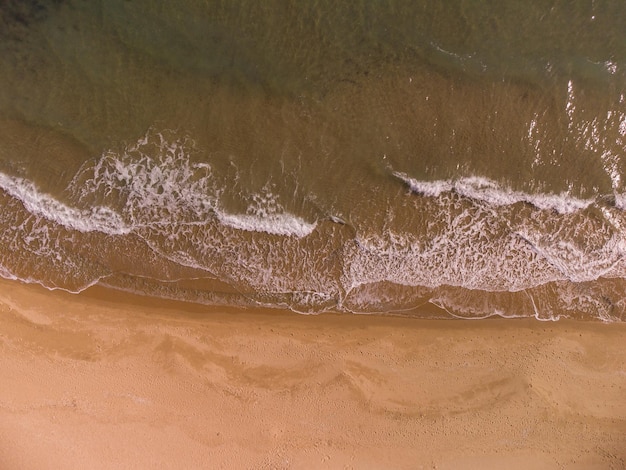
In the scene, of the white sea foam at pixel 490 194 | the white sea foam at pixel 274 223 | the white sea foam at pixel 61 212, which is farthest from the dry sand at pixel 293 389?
the white sea foam at pixel 490 194

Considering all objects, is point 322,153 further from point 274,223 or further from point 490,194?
point 490,194

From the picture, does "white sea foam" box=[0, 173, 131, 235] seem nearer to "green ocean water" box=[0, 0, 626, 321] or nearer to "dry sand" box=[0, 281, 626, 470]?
"green ocean water" box=[0, 0, 626, 321]

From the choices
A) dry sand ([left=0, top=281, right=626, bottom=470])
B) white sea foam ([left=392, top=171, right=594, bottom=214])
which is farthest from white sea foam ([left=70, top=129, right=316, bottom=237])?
white sea foam ([left=392, top=171, right=594, bottom=214])

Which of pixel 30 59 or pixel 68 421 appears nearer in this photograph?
pixel 68 421

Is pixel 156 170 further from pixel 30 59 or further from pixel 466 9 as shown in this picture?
pixel 466 9

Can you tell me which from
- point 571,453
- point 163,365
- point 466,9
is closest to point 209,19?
point 466,9

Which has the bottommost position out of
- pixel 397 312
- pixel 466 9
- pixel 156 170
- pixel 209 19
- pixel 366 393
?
pixel 366 393
